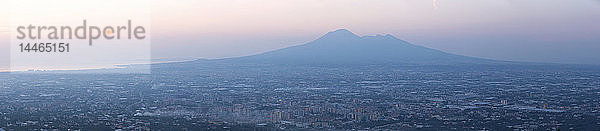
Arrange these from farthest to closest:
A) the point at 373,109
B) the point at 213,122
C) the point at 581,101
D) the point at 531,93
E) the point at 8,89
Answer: the point at 8,89 → the point at 531,93 → the point at 581,101 → the point at 373,109 → the point at 213,122

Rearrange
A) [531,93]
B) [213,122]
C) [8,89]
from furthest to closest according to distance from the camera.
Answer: [8,89] < [531,93] < [213,122]

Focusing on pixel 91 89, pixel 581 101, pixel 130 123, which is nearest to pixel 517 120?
pixel 581 101

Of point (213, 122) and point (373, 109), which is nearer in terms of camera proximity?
point (213, 122)

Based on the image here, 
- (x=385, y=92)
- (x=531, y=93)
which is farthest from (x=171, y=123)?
(x=531, y=93)

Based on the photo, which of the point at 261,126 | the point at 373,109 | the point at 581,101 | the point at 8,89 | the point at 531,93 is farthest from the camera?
the point at 8,89

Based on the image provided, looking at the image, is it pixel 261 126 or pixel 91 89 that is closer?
pixel 261 126

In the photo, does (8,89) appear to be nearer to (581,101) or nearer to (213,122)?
(213,122)

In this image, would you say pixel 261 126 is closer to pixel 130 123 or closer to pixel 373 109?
pixel 130 123

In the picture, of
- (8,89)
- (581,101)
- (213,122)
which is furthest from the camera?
(8,89)
